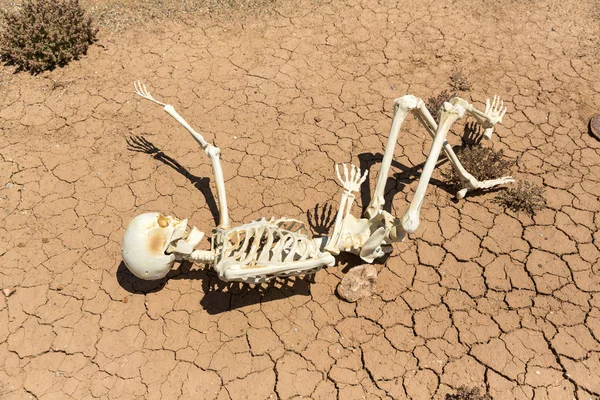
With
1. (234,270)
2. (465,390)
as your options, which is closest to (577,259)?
(465,390)

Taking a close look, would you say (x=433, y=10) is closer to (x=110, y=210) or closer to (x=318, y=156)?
(x=318, y=156)

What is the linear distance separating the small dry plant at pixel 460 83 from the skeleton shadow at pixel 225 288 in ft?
11.3

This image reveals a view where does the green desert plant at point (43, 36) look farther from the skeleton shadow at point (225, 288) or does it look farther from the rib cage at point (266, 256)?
the rib cage at point (266, 256)

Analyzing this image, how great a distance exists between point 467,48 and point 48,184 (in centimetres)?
598

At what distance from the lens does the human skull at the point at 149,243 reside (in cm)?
318

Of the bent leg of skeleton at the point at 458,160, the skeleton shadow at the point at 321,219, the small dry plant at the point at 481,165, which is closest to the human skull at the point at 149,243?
the skeleton shadow at the point at 321,219

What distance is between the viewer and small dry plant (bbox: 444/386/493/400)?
11.1 ft

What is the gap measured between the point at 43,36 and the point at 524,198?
21.6 ft

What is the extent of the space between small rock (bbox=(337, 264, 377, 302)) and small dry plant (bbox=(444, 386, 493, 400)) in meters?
1.08

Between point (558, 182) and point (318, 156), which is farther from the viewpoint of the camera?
point (318, 156)

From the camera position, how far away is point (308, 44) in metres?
6.30

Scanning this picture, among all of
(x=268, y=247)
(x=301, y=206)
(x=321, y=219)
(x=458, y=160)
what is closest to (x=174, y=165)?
(x=301, y=206)

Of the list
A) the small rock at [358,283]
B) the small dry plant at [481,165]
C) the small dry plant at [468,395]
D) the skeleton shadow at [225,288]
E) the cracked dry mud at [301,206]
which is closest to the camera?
the small dry plant at [468,395]

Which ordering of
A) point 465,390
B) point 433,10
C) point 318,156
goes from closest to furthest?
point 465,390 < point 318,156 < point 433,10
